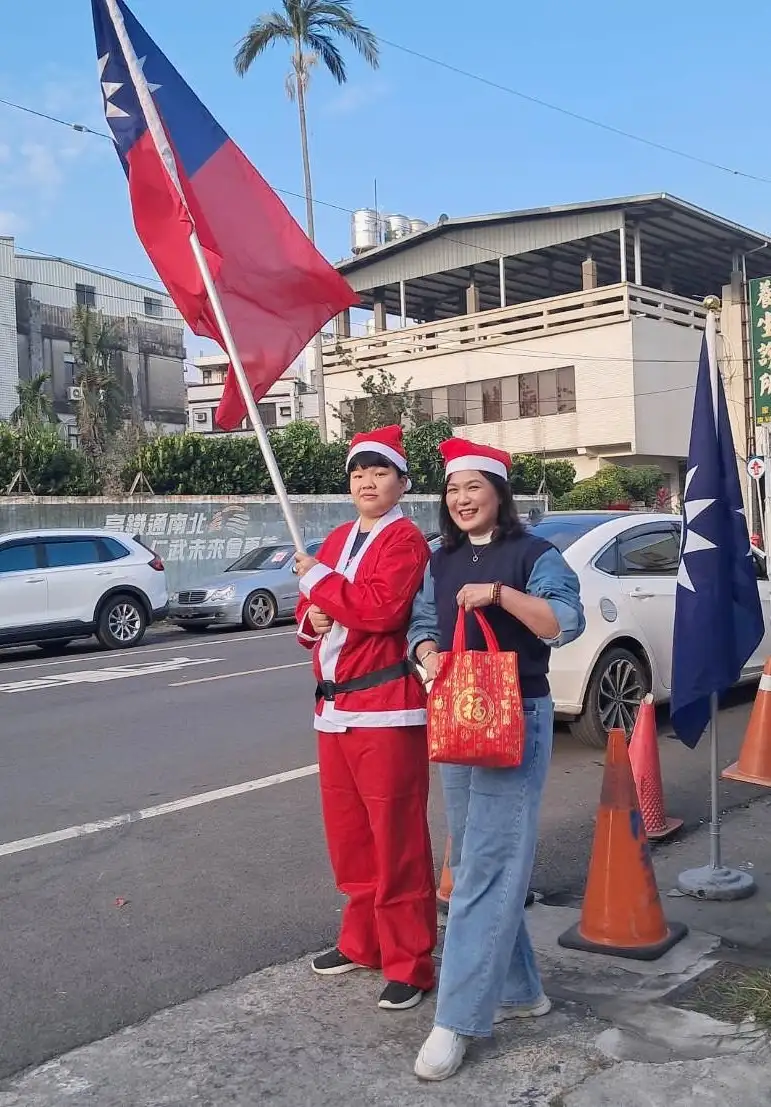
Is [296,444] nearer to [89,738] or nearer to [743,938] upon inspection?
[89,738]

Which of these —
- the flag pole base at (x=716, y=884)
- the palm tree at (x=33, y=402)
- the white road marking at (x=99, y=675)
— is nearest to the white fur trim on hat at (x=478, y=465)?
the flag pole base at (x=716, y=884)

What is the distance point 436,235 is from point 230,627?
26.2m

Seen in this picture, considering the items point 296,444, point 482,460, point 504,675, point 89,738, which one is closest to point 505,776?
point 504,675

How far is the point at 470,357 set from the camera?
40375 mm

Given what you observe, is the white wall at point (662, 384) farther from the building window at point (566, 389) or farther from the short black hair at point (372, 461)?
the short black hair at point (372, 461)

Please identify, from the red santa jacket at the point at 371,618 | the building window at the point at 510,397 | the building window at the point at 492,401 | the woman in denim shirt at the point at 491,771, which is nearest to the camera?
the woman in denim shirt at the point at 491,771

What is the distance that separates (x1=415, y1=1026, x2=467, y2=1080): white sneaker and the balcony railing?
3485 centimetres

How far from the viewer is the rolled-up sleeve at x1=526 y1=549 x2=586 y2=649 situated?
3278mm

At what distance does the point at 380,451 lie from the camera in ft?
12.3

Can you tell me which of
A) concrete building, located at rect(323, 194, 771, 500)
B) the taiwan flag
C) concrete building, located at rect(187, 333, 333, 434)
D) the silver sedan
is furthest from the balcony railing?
the taiwan flag

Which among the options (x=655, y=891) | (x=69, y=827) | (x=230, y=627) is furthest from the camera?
(x=230, y=627)

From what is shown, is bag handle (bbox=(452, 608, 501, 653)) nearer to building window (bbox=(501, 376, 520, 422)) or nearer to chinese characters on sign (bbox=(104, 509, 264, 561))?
chinese characters on sign (bbox=(104, 509, 264, 561))

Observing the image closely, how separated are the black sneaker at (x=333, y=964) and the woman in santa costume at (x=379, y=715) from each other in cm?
28

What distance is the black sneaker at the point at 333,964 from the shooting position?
3980 mm
